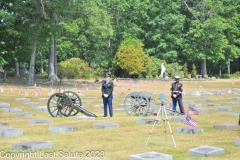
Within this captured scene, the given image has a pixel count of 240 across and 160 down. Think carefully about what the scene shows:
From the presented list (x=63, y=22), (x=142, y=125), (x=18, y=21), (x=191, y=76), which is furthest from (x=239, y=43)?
(x=142, y=125)

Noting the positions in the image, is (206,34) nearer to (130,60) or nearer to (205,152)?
(130,60)

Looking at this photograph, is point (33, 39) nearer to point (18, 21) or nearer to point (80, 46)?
point (18, 21)

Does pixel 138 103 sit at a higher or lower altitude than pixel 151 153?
higher

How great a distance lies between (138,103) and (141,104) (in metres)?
0.13

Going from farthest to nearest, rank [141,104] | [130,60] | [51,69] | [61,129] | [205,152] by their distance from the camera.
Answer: [130,60] < [51,69] < [141,104] < [61,129] < [205,152]

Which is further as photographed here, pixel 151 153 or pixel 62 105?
pixel 62 105

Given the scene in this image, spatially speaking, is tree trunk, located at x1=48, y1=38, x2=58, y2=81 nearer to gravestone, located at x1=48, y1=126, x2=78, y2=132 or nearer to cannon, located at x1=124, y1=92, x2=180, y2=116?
cannon, located at x1=124, y1=92, x2=180, y2=116

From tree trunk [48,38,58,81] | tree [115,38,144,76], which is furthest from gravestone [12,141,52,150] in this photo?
tree [115,38,144,76]

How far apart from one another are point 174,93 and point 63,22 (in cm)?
2442

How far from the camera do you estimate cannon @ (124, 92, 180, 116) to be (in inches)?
592

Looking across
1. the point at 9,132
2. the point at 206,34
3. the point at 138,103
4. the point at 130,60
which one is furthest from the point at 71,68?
the point at 9,132

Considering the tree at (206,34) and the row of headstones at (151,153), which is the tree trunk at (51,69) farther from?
the row of headstones at (151,153)

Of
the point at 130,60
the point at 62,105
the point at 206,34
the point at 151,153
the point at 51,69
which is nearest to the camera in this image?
the point at 151,153

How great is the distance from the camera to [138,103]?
50.2 ft
